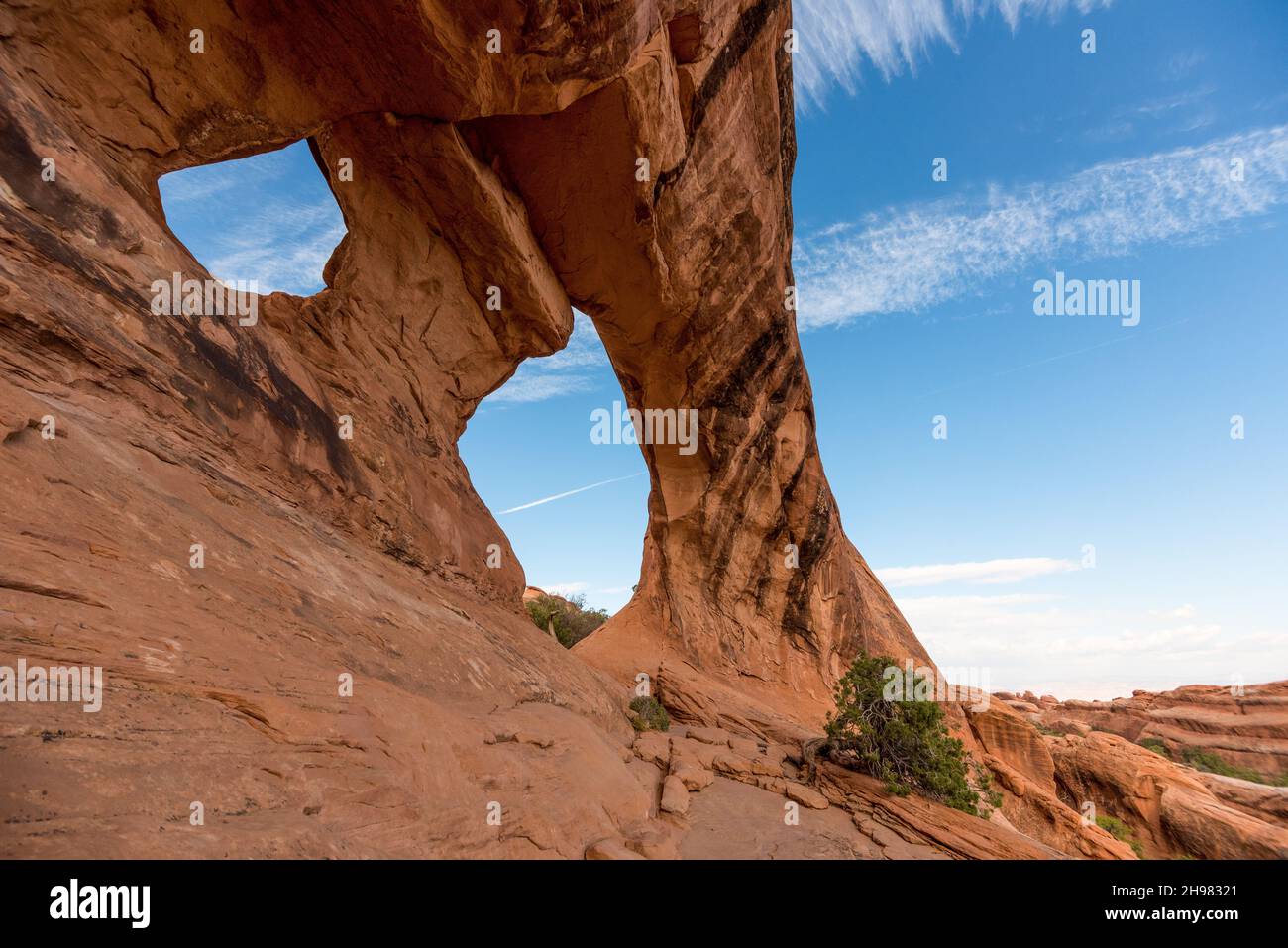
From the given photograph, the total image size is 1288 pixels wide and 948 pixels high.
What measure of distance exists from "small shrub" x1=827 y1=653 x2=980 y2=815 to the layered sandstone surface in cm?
91

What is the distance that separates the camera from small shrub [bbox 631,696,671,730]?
1178 centimetres

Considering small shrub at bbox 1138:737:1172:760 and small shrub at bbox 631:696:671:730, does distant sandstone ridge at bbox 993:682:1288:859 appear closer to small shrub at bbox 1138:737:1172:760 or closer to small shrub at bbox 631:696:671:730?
small shrub at bbox 1138:737:1172:760

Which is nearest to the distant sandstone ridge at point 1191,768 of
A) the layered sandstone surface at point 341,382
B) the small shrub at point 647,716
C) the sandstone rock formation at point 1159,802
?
the sandstone rock formation at point 1159,802

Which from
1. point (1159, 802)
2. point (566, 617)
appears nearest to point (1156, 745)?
point (1159, 802)

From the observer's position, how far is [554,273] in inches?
570

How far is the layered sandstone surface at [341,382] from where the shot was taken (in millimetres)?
3533

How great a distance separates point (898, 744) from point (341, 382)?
1196cm

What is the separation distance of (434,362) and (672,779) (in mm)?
9030

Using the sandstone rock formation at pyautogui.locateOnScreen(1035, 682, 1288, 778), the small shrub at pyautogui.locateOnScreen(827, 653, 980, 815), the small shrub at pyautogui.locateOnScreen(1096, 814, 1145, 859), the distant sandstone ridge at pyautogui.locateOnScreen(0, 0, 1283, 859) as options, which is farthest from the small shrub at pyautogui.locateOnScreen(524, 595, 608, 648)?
the sandstone rock formation at pyautogui.locateOnScreen(1035, 682, 1288, 778)

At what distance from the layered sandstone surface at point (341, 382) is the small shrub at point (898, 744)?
0.91 meters

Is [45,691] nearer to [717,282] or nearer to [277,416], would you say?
[277,416]

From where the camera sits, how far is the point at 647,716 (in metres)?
12.5

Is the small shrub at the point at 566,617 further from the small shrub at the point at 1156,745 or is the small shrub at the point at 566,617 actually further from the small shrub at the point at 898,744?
the small shrub at the point at 1156,745

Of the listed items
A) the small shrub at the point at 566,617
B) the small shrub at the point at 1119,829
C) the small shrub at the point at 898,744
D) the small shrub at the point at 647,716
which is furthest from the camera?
the small shrub at the point at 566,617
